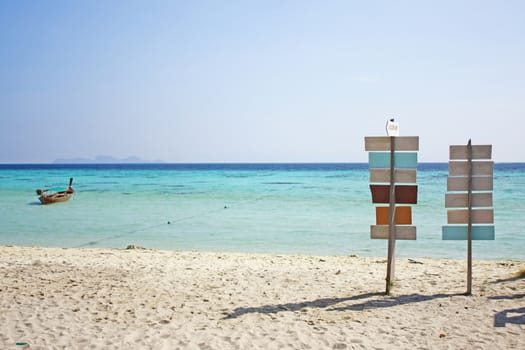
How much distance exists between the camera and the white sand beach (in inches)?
175

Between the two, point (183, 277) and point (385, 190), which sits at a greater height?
point (385, 190)

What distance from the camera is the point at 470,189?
5840 mm

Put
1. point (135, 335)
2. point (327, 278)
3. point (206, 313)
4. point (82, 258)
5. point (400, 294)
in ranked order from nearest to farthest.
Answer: point (135, 335)
point (206, 313)
point (400, 294)
point (327, 278)
point (82, 258)

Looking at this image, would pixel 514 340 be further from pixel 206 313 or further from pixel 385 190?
pixel 206 313

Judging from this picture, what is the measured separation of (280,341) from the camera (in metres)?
4.43

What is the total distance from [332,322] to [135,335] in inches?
81.6

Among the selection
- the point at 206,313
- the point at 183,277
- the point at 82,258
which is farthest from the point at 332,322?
the point at 82,258

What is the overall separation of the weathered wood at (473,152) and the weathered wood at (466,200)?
1.58 ft

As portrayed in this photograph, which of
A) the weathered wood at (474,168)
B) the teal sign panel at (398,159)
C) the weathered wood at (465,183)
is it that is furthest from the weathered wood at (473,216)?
the teal sign panel at (398,159)

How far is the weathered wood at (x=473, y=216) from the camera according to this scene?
5895 millimetres

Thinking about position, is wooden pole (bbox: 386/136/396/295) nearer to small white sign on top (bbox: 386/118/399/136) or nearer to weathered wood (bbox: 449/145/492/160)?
small white sign on top (bbox: 386/118/399/136)

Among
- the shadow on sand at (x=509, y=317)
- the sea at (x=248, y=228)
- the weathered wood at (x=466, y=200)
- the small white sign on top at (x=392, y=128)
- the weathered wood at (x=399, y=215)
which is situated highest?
the small white sign on top at (x=392, y=128)

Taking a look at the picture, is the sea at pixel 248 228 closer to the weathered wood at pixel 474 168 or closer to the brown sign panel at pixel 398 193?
the brown sign panel at pixel 398 193

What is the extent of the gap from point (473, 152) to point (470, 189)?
474 mm
